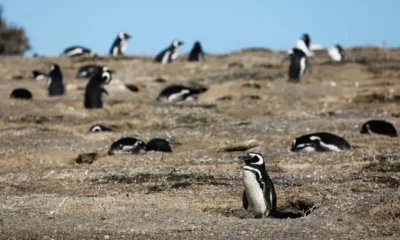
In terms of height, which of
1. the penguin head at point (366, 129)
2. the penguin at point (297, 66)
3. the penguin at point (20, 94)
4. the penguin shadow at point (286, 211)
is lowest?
the penguin shadow at point (286, 211)

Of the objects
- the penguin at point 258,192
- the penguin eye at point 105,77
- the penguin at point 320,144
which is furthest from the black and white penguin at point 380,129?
the penguin eye at point 105,77

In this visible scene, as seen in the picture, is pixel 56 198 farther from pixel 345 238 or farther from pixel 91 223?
pixel 345 238

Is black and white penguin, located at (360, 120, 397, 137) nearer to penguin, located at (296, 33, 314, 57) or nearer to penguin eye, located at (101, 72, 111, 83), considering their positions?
penguin eye, located at (101, 72, 111, 83)

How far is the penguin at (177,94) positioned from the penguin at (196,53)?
9.84 metres

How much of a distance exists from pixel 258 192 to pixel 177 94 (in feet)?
39.2

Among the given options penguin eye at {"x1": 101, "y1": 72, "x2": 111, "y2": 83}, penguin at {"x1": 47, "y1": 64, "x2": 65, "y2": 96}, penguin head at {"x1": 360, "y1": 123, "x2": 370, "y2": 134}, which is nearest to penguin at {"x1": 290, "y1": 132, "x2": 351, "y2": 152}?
penguin head at {"x1": 360, "y1": 123, "x2": 370, "y2": 134}

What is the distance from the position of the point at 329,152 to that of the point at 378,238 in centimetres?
454

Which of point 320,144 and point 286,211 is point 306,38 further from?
point 286,211

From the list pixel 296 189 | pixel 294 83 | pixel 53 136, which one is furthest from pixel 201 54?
pixel 296 189

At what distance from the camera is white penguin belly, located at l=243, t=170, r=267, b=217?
809 centimetres

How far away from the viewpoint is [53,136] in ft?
46.0

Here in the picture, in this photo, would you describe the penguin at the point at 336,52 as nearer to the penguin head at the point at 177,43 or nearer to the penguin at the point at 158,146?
the penguin head at the point at 177,43

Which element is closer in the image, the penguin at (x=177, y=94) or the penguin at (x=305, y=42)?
the penguin at (x=177, y=94)

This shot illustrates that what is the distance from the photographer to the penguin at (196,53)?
100ft
